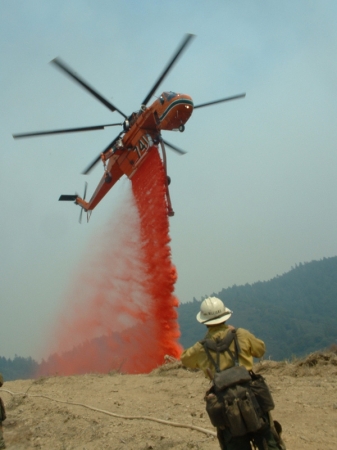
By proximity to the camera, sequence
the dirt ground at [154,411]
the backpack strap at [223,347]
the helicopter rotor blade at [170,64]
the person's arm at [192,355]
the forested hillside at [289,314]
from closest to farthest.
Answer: the backpack strap at [223,347] → the person's arm at [192,355] → the dirt ground at [154,411] → the helicopter rotor blade at [170,64] → the forested hillside at [289,314]

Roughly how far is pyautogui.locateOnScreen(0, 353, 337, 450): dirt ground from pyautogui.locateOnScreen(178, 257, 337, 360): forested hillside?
179 feet

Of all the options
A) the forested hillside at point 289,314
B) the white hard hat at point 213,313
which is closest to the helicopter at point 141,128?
the white hard hat at point 213,313

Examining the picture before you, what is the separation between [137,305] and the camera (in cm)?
1881

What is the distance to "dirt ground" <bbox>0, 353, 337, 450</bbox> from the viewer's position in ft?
20.4

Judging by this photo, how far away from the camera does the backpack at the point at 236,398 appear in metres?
3.99

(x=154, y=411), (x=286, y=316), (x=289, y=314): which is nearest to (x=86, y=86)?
(x=154, y=411)

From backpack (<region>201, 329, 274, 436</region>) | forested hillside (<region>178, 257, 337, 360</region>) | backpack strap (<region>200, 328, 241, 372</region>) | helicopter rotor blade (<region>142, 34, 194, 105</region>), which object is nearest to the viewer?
backpack (<region>201, 329, 274, 436</region>)

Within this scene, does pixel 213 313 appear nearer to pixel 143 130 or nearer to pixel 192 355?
pixel 192 355

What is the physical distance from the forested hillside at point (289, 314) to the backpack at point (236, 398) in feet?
199

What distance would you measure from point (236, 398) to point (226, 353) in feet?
1.52

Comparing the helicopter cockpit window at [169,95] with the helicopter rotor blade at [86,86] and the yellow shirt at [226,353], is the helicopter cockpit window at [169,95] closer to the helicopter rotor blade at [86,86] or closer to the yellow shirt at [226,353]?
the helicopter rotor blade at [86,86]

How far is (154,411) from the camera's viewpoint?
8.05 meters

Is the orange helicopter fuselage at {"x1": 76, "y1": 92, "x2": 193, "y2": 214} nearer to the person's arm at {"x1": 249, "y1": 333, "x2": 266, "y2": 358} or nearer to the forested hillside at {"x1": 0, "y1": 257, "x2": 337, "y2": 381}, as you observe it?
the person's arm at {"x1": 249, "y1": 333, "x2": 266, "y2": 358}

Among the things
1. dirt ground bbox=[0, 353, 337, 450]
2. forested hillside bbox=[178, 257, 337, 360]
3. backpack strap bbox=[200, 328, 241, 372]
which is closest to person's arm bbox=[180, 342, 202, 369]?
backpack strap bbox=[200, 328, 241, 372]
